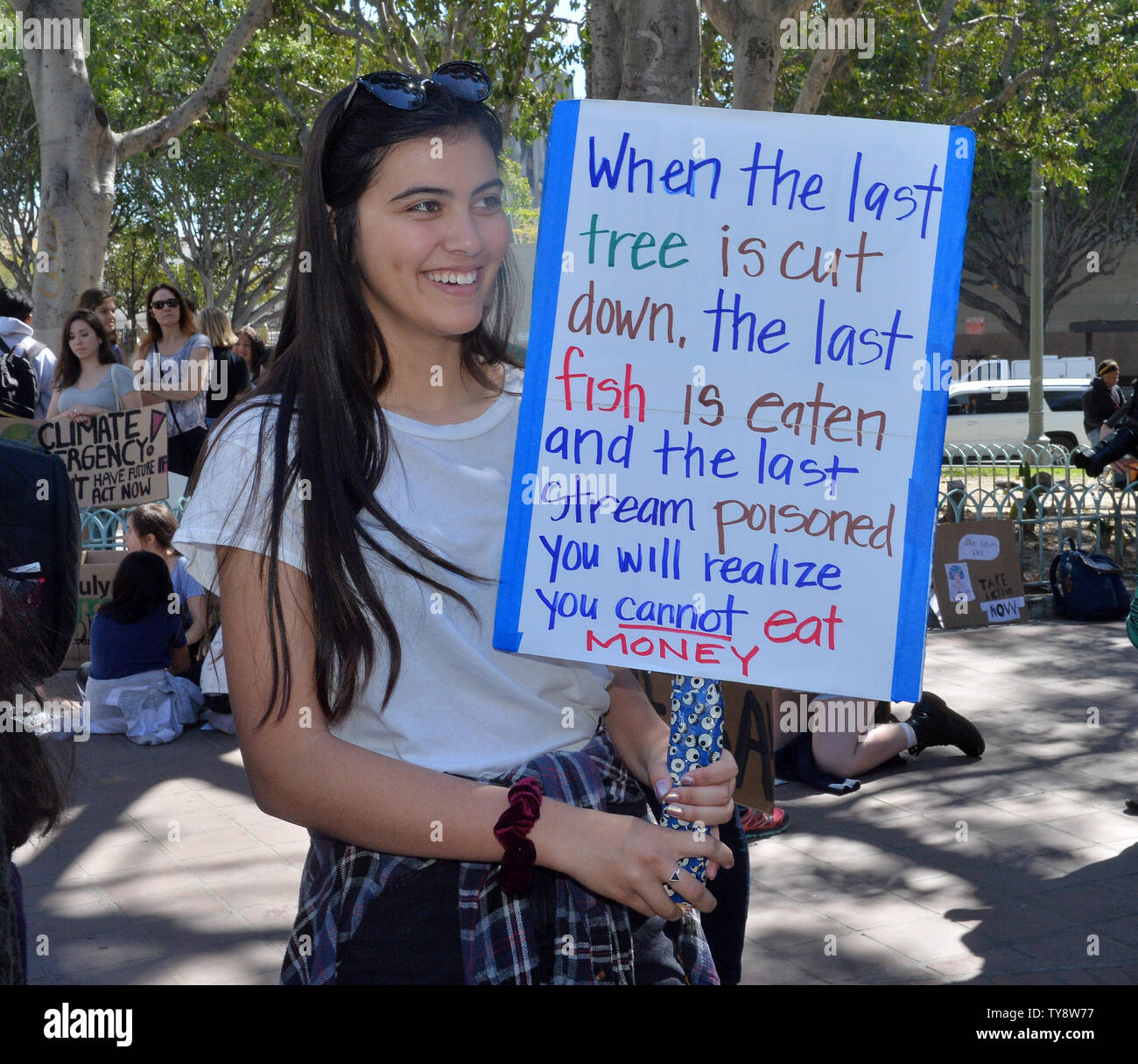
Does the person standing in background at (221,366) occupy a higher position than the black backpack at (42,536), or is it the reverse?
the person standing in background at (221,366)

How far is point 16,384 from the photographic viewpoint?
8844mm

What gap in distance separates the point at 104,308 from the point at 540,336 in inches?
347

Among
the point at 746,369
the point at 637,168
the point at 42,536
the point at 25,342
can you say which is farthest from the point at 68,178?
the point at 746,369

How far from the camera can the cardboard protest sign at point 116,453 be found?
28.0 ft

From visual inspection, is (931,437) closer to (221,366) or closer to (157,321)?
(157,321)

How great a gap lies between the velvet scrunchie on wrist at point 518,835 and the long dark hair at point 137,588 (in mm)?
5743

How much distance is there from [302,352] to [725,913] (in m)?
1.82

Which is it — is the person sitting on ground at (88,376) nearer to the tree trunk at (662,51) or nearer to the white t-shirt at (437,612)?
the tree trunk at (662,51)

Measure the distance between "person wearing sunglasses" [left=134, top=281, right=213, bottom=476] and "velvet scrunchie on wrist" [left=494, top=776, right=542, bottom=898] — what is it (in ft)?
25.9

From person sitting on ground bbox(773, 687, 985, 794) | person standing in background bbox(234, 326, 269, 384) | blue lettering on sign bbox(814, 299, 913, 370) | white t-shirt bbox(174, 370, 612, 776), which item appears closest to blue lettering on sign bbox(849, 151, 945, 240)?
blue lettering on sign bbox(814, 299, 913, 370)

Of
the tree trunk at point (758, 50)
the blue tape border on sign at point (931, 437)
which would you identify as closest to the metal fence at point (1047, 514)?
the tree trunk at point (758, 50)

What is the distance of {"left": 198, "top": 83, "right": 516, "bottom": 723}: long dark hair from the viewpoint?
160cm

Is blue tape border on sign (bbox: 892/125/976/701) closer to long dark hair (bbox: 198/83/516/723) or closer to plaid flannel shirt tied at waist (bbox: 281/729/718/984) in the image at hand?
plaid flannel shirt tied at waist (bbox: 281/729/718/984)

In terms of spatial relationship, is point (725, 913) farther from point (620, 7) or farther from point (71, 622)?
point (620, 7)
